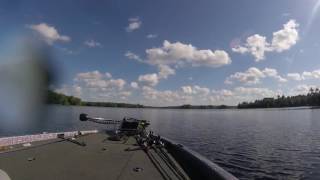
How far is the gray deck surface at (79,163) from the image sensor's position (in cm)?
967

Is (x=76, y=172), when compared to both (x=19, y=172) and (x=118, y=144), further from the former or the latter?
(x=118, y=144)

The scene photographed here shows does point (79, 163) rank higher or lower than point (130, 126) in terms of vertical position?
lower

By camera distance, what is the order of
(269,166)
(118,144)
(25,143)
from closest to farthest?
(25,143) < (118,144) < (269,166)

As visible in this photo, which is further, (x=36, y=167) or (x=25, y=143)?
(x=25, y=143)

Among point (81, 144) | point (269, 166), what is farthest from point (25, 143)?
point (269, 166)

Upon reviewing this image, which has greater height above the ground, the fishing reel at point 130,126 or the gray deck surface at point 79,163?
the fishing reel at point 130,126

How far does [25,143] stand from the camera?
15555 mm

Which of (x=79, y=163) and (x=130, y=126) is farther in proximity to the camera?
(x=130, y=126)

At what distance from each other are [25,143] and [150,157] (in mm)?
7071

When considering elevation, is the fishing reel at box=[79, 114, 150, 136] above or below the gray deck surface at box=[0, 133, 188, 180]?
above

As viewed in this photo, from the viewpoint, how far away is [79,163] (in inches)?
449

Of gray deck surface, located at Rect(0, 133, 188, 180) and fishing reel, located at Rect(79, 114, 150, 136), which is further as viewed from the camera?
fishing reel, located at Rect(79, 114, 150, 136)

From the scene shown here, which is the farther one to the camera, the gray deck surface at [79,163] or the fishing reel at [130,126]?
the fishing reel at [130,126]

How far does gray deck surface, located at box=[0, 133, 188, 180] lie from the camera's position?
967cm
